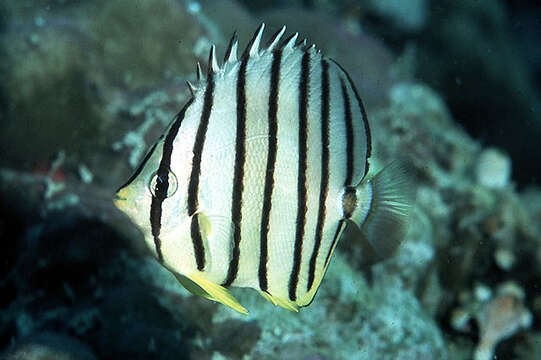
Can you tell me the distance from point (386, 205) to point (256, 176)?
0.51 m

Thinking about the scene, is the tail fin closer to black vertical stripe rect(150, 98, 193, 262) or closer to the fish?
the fish

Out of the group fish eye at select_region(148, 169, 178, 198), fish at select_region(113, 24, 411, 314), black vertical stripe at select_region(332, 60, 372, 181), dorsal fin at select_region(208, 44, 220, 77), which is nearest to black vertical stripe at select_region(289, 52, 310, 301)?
fish at select_region(113, 24, 411, 314)

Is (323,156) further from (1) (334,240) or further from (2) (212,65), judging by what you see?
(2) (212,65)

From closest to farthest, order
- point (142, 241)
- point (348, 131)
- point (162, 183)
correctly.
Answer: point (162, 183), point (348, 131), point (142, 241)

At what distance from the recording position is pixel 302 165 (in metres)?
1.33

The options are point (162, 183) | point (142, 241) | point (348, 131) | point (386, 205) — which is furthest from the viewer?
point (142, 241)

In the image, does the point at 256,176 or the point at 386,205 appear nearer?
the point at 256,176

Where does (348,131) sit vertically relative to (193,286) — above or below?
above

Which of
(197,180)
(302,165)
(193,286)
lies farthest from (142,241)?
(302,165)

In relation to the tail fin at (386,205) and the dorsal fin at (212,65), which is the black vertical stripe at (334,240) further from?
the dorsal fin at (212,65)

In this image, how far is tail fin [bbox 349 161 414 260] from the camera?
1.46 meters

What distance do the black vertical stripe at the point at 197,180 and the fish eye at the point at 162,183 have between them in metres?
0.05

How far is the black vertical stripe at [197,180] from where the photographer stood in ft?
4.19

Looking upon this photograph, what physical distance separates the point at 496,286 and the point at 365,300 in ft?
5.85
